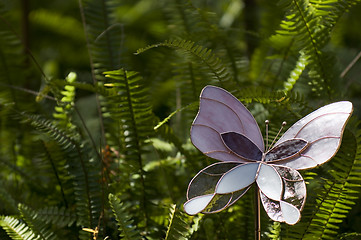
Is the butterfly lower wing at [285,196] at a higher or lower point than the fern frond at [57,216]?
higher

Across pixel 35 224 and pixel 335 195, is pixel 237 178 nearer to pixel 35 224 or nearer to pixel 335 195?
pixel 335 195

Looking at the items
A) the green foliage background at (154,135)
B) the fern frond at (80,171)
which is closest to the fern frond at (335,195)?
the green foliage background at (154,135)

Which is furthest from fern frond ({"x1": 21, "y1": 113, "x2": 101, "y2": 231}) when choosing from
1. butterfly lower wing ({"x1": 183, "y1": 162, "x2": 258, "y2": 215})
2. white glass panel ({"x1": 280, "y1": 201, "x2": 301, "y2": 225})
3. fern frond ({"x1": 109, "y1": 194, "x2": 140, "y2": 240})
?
white glass panel ({"x1": 280, "y1": 201, "x2": 301, "y2": 225})

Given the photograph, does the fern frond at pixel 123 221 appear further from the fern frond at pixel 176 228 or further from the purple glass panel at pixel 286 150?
the purple glass panel at pixel 286 150

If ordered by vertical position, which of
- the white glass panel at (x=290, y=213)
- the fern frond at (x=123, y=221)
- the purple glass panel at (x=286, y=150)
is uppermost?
the purple glass panel at (x=286, y=150)

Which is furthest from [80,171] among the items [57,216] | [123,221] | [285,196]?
[285,196]

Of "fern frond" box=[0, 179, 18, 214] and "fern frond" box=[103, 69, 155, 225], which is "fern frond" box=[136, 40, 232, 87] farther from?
"fern frond" box=[0, 179, 18, 214]

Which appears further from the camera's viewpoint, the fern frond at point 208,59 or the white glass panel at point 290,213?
the fern frond at point 208,59
